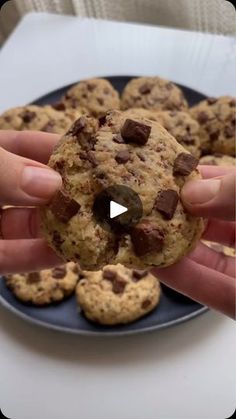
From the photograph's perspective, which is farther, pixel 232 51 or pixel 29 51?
pixel 29 51

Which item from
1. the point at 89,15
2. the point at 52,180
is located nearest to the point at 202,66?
the point at 89,15

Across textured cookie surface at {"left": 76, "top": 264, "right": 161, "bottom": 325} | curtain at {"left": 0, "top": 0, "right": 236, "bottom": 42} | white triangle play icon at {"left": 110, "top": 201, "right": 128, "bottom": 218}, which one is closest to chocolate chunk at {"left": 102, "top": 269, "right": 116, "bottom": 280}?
textured cookie surface at {"left": 76, "top": 264, "right": 161, "bottom": 325}

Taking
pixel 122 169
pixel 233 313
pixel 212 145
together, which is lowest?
pixel 212 145

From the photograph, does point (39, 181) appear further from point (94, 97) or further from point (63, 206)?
point (94, 97)

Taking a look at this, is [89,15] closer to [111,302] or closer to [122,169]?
[111,302]

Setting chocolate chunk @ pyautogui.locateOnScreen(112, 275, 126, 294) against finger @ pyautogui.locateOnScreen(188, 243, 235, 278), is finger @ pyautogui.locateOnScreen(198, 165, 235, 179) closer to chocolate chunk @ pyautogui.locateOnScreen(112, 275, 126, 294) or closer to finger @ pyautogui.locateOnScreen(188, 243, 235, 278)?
finger @ pyautogui.locateOnScreen(188, 243, 235, 278)

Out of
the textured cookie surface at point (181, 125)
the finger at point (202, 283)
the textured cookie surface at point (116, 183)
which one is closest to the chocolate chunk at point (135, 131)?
the textured cookie surface at point (116, 183)
